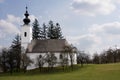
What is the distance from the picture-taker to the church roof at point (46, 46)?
7825 centimetres

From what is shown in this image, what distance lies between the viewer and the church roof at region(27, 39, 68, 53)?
78.2 metres

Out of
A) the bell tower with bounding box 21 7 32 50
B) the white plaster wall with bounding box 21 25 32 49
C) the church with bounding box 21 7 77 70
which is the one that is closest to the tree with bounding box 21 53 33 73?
the church with bounding box 21 7 77 70

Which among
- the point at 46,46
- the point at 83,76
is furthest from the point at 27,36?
the point at 83,76

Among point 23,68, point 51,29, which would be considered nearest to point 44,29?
point 51,29

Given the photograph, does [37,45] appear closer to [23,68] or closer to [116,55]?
[23,68]

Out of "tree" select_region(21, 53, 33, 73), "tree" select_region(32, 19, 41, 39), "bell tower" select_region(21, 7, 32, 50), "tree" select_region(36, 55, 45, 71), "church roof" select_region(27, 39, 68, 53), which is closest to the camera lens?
"tree" select_region(36, 55, 45, 71)

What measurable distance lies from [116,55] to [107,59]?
3.63 meters

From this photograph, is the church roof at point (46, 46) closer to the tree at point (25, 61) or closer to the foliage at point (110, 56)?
the tree at point (25, 61)

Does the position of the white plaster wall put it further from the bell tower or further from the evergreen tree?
the evergreen tree

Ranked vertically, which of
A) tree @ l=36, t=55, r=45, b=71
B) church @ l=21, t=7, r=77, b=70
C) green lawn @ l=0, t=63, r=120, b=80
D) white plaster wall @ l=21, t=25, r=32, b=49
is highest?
white plaster wall @ l=21, t=25, r=32, b=49

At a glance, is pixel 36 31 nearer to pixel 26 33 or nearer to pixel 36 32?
pixel 36 32

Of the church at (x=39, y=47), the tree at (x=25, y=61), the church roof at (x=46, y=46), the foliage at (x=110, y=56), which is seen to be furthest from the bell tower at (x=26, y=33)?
the foliage at (x=110, y=56)

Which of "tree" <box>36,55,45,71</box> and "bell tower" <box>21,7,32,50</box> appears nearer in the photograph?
"tree" <box>36,55,45,71</box>

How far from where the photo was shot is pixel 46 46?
78.9 m
